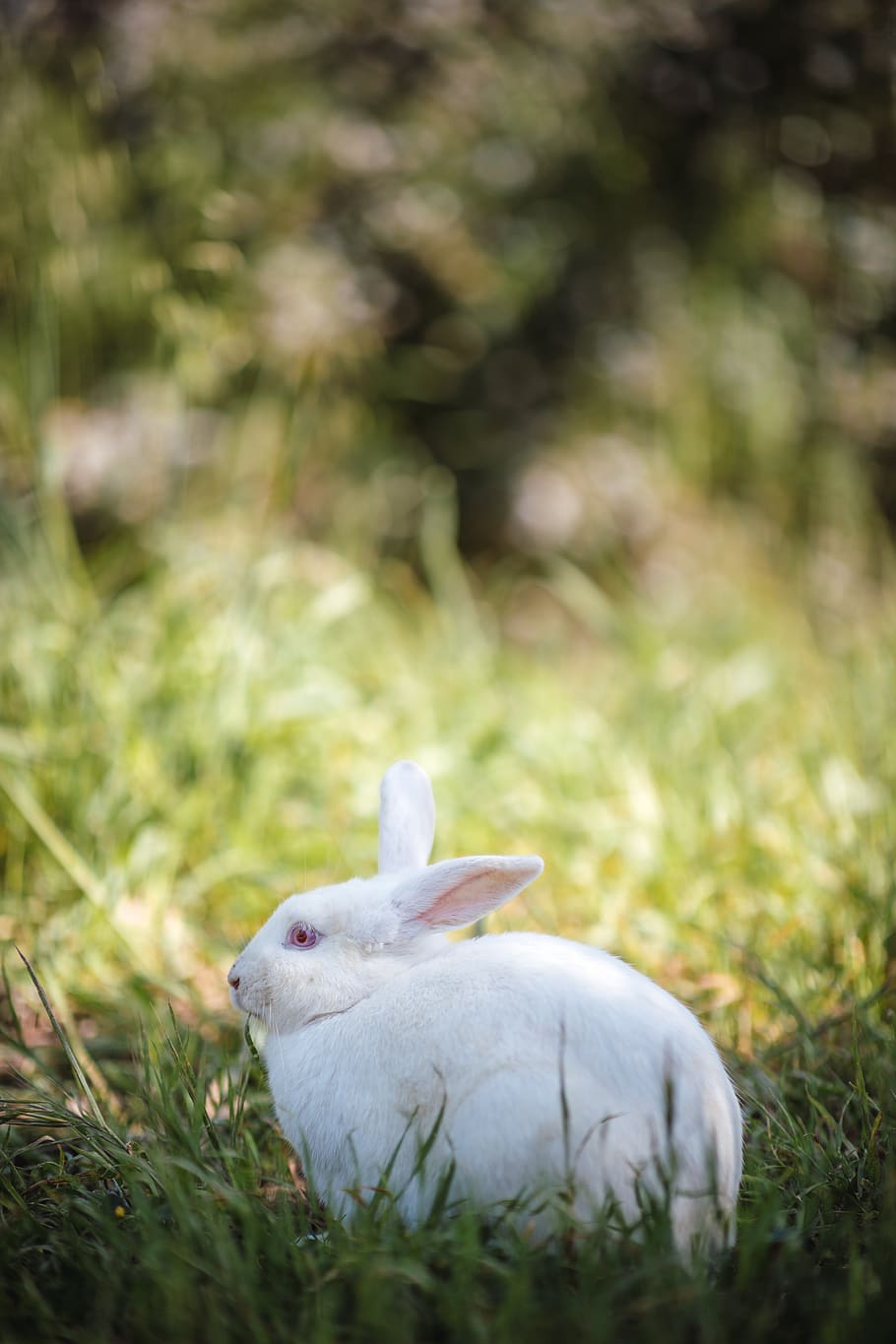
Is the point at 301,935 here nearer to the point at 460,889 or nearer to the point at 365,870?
the point at 460,889

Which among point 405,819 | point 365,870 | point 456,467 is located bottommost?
point 456,467

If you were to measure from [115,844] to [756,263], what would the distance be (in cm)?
407

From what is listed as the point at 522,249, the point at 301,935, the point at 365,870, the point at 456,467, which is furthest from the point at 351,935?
the point at 522,249

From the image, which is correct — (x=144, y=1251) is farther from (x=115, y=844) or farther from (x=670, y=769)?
(x=670, y=769)

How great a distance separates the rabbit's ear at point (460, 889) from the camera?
1.68m

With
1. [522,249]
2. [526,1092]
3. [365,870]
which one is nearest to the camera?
[526,1092]

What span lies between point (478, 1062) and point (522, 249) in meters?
4.24

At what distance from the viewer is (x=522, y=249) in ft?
16.1

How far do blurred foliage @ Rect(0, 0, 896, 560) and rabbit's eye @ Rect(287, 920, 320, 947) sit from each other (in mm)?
2495

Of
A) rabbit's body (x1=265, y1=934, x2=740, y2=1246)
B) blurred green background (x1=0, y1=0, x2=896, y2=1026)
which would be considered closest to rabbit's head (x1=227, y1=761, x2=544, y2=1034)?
rabbit's body (x1=265, y1=934, x2=740, y2=1246)

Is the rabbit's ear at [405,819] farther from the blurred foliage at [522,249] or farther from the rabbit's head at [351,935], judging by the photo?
the blurred foliage at [522,249]

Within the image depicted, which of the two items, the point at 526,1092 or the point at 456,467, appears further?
the point at 456,467

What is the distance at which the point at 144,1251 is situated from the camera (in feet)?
4.45

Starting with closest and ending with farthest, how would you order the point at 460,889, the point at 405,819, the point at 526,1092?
1. the point at 526,1092
2. the point at 460,889
3. the point at 405,819
